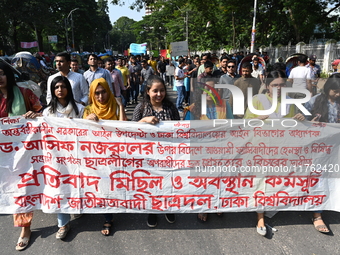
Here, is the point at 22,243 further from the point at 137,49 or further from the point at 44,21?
the point at 44,21

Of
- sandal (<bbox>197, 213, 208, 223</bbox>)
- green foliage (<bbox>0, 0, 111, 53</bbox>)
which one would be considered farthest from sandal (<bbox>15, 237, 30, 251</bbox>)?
green foliage (<bbox>0, 0, 111, 53</bbox>)

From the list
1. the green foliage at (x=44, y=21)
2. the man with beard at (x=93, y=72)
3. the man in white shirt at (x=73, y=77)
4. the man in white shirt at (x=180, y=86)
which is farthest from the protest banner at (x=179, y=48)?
the green foliage at (x=44, y=21)

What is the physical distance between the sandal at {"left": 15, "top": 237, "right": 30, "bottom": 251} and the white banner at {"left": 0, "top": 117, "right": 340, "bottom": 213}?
10.8 inches

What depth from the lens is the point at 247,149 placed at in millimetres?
2922

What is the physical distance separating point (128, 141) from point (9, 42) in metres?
48.4

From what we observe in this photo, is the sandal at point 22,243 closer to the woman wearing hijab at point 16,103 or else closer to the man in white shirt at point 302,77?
the woman wearing hijab at point 16,103

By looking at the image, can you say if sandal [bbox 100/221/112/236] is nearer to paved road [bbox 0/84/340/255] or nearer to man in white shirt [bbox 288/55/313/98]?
paved road [bbox 0/84/340/255]

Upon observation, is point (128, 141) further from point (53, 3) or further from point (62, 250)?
point (53, 3)

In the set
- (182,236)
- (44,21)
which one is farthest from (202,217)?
(44,21)

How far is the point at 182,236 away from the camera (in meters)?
2.86

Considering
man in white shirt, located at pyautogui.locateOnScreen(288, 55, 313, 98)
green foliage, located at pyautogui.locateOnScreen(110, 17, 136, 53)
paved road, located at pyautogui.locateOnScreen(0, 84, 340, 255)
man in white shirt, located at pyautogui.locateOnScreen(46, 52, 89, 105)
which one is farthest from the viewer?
green foliage, located at pyautogui.locateOnScreen(110, 17, 136, 53)

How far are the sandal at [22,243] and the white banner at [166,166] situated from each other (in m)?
0.27

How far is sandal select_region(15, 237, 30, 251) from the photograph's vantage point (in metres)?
2.67

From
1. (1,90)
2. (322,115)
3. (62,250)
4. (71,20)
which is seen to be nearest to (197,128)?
(322,115)
